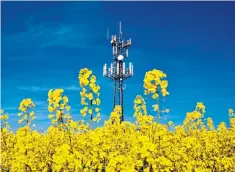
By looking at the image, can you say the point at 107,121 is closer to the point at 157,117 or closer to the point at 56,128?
the point at 56,128

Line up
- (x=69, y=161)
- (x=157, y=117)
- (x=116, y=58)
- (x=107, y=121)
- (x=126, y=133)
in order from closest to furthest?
1. (x=69, y=161)
2. (x=157, y=117)
3. (x=126, y=133)
4. (x=107, y=121)
5. (x=116, y=58)

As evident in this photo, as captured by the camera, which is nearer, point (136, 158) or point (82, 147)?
point (136, 158)

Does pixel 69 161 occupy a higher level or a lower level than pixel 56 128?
lower

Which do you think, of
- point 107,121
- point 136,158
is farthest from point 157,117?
point 107,121

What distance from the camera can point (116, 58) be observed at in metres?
27.7

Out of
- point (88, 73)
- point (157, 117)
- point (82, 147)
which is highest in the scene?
point (88, 73)

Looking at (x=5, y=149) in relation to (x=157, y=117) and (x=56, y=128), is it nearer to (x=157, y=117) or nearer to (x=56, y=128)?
(x=56, y=128)

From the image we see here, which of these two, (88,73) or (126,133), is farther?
(126,133)

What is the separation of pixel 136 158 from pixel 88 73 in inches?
88.8

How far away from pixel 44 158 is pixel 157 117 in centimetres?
273

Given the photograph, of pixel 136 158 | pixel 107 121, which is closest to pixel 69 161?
pixel 136 158

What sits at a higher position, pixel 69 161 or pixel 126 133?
pixel 126 133

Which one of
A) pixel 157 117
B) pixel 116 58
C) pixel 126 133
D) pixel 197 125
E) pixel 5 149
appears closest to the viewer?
pixel 157 117

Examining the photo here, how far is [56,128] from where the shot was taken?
989cm
